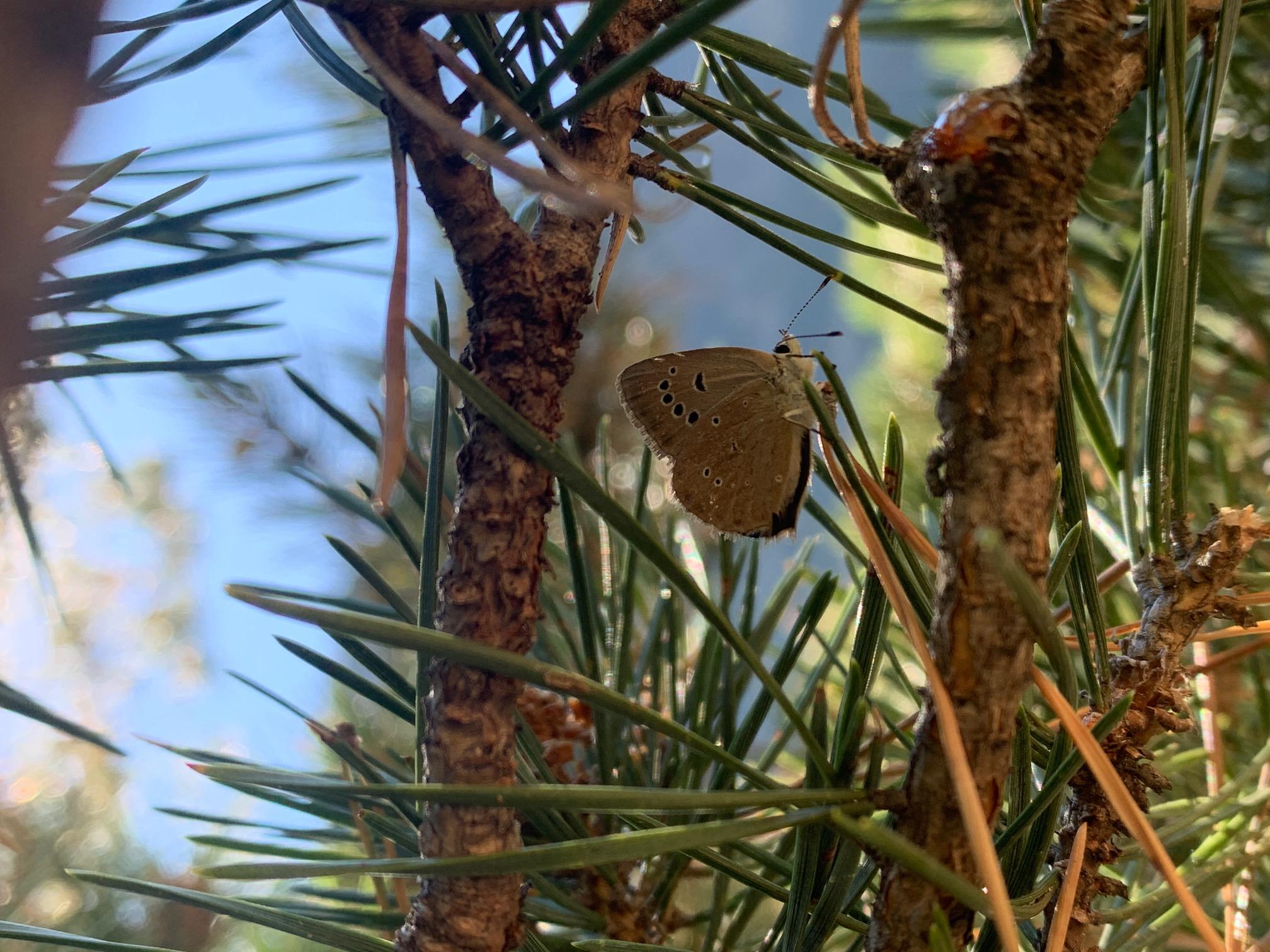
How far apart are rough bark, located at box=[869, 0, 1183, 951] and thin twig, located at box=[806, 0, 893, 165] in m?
0.02

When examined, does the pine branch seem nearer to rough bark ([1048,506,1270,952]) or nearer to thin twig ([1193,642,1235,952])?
rough bark ([1048,506,1270,952])

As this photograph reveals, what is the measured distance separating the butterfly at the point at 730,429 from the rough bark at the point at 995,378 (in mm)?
150

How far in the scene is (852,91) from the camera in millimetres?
189

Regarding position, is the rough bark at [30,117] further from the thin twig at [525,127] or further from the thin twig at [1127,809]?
the thin twig at [1127,809]

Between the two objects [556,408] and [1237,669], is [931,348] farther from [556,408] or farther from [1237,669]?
[556,408]

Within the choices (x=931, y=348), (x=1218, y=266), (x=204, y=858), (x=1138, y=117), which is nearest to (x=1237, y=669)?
(x=1218, y=266)

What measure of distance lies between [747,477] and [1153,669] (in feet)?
0.46

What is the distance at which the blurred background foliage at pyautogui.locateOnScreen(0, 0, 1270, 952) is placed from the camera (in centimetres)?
24

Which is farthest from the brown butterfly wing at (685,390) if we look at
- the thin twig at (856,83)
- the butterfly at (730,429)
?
the thin twig at (856,83)

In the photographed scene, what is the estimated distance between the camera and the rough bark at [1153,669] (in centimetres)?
19

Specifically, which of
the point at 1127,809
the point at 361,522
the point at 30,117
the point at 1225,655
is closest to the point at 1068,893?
the point at 1127,809

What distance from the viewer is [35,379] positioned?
207 millimetres

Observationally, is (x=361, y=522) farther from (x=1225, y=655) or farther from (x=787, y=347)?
(x=1225, y=655)

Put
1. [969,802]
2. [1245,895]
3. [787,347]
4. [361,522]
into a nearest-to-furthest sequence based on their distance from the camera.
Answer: [969,802], [1245,895], [787,347], [361,522]
